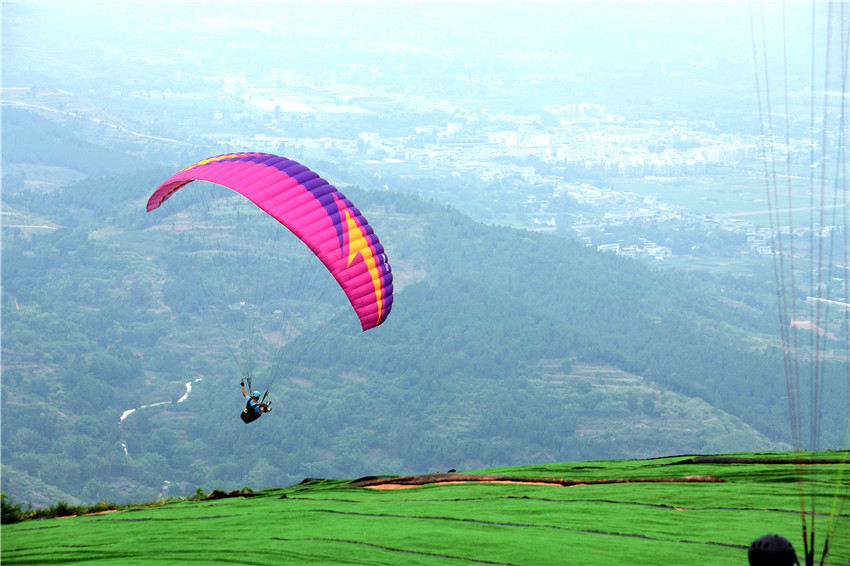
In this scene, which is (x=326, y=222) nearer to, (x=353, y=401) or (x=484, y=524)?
(x=484, y=524)

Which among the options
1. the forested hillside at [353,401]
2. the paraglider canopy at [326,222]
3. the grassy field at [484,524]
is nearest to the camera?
the grassy field at [484,524]

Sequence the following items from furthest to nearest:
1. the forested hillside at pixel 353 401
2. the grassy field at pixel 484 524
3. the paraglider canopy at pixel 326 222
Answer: the forested hillside at pixel 353 401 → the paraglider canopy at pixel 326 222 → the grassy field at pixel 484 524

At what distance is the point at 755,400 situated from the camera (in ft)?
584

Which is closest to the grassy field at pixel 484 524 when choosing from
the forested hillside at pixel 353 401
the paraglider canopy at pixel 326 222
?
the paraglider canopy at pixel 326 222

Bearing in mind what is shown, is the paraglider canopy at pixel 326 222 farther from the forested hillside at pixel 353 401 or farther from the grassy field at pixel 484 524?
the forested hillside at pixel 353 401

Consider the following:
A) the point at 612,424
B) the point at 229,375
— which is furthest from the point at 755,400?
the point at 229,375

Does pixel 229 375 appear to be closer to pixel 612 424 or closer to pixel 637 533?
pixel 612 424

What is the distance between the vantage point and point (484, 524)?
1966 centimetres

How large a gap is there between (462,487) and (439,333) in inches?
6639

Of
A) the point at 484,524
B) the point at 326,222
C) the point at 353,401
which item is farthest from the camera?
the point at 353,401

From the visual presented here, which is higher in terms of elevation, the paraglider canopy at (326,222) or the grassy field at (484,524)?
the paraglider canopy at (326,222)

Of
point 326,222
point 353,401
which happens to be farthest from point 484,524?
point 353,401

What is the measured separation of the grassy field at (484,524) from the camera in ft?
56.7

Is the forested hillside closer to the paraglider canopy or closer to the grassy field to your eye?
the paraglider canopy
